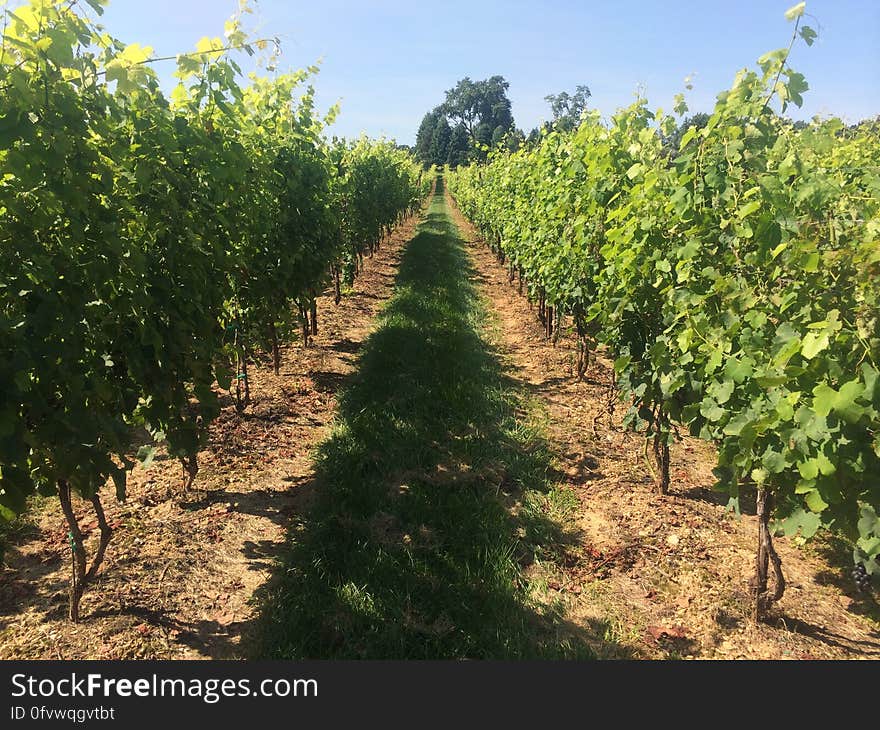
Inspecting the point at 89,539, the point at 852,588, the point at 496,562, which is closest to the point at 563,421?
the point at 496,562

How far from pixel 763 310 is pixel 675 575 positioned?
6.25ft

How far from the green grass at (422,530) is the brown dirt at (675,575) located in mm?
252

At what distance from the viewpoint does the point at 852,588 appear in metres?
3.52

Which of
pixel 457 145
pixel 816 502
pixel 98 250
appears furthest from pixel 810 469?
pixel 457 145

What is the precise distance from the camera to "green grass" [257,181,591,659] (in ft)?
10.3

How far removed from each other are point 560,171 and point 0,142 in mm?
5487

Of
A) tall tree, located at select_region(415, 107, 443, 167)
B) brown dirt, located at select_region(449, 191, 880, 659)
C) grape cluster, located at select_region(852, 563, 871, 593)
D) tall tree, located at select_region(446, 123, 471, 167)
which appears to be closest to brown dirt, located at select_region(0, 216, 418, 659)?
brown dirt, located at select_region(449, 191, 880, 659)

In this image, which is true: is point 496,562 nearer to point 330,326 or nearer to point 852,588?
point 852,588

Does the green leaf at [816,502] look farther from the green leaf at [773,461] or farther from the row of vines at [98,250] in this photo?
the row of vines at [98,250]

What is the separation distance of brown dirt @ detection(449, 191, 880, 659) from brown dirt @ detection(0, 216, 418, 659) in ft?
6.51

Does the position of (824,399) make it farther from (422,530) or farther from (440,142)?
(440,142)

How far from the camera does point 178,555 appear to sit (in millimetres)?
3764

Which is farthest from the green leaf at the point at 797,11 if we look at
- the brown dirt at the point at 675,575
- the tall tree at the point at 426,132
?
the tall tree at the point at 426,132

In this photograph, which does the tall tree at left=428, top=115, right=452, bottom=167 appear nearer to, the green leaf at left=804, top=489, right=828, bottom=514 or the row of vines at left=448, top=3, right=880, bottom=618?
the row of vines at left=448, top=3, right=880, bottom=618
